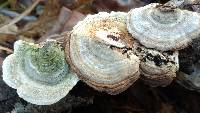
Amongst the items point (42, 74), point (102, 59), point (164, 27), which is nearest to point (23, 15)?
point (42, 74)

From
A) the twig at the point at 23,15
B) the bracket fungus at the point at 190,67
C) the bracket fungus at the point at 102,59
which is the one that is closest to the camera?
the bracket fungus at the point at 102,59

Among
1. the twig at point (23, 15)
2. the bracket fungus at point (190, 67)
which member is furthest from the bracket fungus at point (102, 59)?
the twig at point (23, 15)

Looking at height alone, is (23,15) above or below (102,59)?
below

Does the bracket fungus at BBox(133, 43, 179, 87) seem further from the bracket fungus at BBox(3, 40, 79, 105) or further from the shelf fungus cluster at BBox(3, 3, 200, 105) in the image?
the bracket fungus at BBox(3, 40, 79, 105)

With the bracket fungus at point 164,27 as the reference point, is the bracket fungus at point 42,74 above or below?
below

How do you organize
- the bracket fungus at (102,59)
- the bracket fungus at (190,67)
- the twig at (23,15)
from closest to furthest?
the bracket fungus at (102,59) → the bracket fungus at (190,67) → the twig at (23,15)

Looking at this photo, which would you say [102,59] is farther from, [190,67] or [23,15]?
[23,15]

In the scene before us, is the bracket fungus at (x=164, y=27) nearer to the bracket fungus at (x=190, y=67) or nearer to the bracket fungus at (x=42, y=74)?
the bracket fungus at (x=190, y=67)
